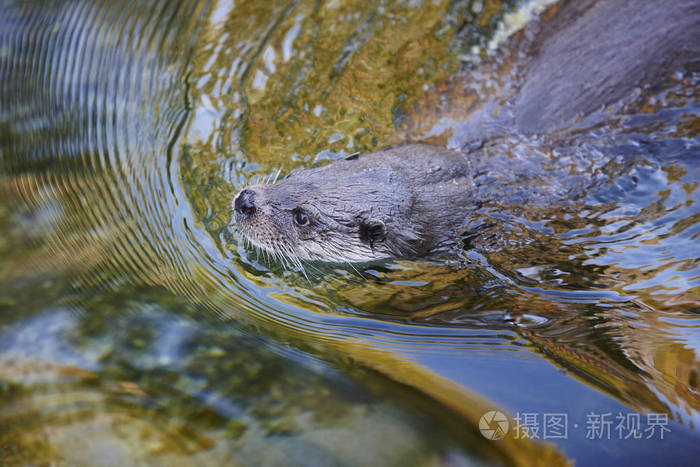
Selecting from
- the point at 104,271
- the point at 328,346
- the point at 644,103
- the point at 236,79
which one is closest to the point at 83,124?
the point at 236,79

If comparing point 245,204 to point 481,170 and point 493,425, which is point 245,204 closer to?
point 481,170

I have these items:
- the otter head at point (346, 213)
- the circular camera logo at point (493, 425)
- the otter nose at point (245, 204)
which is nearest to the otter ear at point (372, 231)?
A: the otter head at point (346, 213)

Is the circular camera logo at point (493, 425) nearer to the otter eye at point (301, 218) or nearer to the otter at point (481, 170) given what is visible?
the otter at point (481, 170)

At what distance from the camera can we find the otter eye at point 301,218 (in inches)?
116

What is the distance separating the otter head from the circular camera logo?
3.49 feet

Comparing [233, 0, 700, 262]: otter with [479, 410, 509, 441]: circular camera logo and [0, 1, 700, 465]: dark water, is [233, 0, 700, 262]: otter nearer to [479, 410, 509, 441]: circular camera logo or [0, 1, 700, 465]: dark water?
[0, 1, 700, 465]: dark water

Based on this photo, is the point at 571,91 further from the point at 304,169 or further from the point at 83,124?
the point at 83,124

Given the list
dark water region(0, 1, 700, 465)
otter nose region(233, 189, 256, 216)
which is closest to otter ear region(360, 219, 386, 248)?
dark water region(0, 1, 700, 465)

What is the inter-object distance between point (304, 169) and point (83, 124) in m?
1.47

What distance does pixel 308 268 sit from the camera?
9.96 feet

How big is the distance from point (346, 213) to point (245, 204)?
51 centimetres

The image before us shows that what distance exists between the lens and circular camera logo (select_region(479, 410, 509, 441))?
6.67 feet

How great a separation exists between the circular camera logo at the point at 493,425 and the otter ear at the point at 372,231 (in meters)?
1.09

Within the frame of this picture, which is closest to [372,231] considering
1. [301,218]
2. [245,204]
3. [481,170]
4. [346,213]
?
[346,213]
